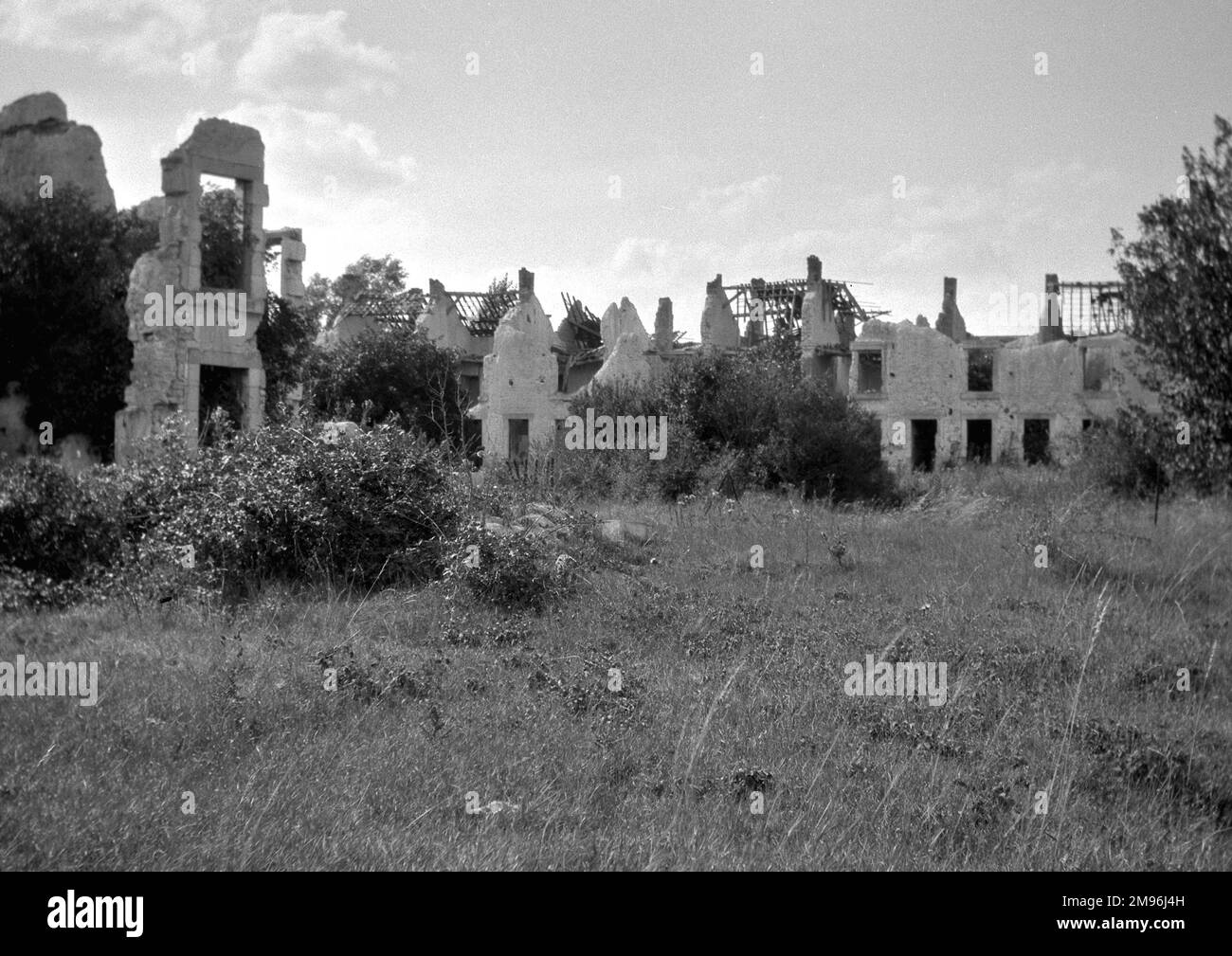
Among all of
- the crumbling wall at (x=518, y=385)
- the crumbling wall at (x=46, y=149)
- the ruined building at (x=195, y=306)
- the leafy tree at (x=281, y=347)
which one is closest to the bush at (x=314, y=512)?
the ruined building at (x=195, y=306)

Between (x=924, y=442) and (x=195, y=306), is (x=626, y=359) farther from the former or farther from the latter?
(x=195, y=306)

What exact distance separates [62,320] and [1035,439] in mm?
27092

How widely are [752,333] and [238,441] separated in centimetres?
3015

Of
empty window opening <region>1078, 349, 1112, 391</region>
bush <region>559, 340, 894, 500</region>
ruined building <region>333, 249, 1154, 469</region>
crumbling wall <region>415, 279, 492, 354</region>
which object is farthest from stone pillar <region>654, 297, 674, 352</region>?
bush <region>559, 340, 894, 500</region>

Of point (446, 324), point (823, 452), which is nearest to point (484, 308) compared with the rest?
point (446, 324)

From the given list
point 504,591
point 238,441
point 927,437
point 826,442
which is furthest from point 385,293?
point 504,591

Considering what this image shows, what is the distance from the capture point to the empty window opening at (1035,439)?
3500 centimetres

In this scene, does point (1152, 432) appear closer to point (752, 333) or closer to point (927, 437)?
point (927, 437)

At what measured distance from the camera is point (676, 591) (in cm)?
1148

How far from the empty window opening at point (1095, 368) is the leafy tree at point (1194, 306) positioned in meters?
21.5

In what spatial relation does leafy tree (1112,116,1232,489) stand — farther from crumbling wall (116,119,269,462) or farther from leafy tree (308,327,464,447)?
leafy tree (308,327,464,447)
